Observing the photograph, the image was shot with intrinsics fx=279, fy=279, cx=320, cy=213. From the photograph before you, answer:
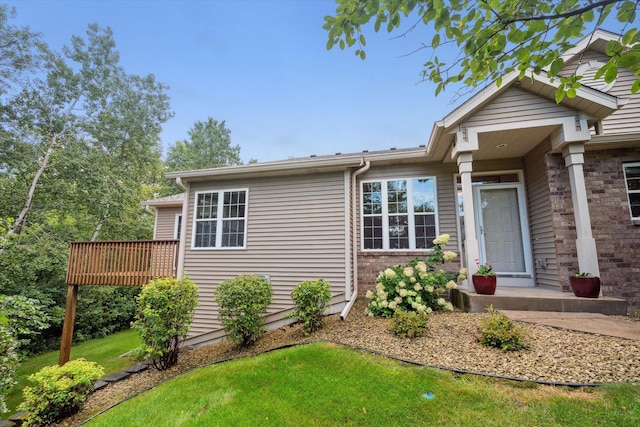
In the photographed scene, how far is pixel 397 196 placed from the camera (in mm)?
7137

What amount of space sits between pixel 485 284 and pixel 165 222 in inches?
470

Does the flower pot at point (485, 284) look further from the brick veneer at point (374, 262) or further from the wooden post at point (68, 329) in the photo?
the wooden post at point (68, 329)

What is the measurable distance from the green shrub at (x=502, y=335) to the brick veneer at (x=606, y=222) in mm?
2765

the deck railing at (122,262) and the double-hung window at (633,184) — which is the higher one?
the double-hung window at (633,184)

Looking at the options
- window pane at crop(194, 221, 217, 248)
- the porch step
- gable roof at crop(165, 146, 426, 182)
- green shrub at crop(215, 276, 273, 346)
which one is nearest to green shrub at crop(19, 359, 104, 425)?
green shrub at crop(215, 276, 273, 346)

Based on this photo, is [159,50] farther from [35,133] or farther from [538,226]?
[538,226]

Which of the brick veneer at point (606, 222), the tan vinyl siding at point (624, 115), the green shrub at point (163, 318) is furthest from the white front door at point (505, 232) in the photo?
the green shrub at point (163, 318)

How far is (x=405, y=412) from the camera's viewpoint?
2588 millimetres

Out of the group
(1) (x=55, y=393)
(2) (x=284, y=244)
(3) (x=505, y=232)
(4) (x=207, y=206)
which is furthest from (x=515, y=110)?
(1) (x=55, y=393)

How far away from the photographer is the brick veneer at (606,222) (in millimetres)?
5418

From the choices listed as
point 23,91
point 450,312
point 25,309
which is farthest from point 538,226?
point 23,91

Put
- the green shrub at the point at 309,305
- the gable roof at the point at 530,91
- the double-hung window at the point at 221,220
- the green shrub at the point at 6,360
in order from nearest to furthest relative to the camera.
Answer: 1. the green shrub at the point at 6,360
2. the gable roof at the point at 530,91
3. the green shrub at the point at 309,305
4. the double-hung window at the point at 221,220

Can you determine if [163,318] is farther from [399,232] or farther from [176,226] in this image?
[176,226]

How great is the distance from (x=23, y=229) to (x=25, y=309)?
31.4ft
